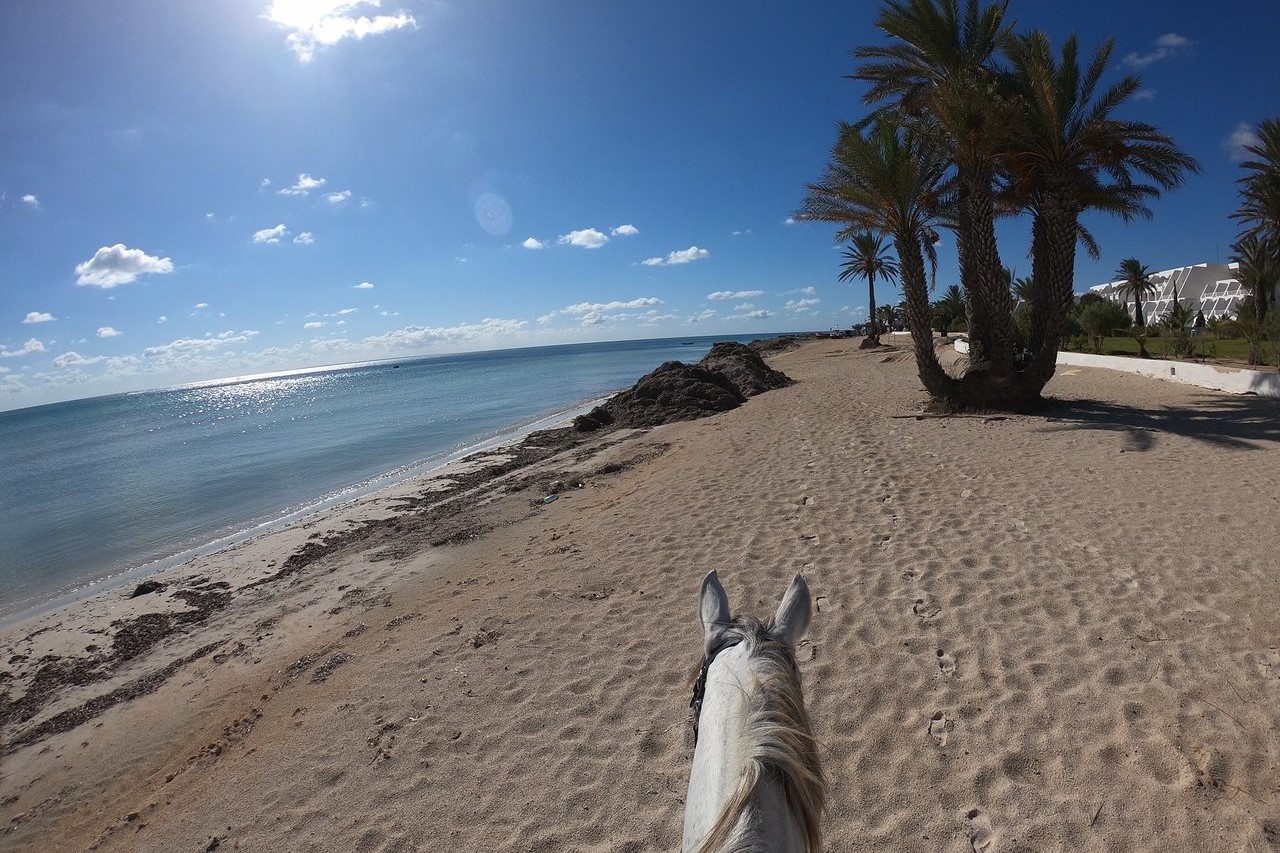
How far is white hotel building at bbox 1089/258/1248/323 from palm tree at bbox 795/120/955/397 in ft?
116

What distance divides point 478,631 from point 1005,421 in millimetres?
10449

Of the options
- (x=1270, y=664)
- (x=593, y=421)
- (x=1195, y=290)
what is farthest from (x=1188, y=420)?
(x=1195, y=290)

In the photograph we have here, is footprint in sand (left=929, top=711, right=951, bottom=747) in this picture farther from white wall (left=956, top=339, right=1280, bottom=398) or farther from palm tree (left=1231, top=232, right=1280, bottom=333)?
palm tree (left=1231, top=232, right=1280, bottom=333)

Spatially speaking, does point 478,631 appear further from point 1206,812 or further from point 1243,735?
point 1243,735

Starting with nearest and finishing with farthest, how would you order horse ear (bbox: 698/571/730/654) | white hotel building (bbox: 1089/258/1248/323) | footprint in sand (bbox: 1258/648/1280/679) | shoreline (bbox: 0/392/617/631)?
horse ear (bbox: 698/571/730/654) → footprint in sand (bbox: 1258/648/1280/679) → shoreline (bbox: 0/392/617/631) → white hotel building (bbox: 1089/258/1248/323)

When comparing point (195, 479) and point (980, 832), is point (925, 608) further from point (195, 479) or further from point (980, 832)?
point (195, 479)

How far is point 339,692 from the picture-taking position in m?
4.63

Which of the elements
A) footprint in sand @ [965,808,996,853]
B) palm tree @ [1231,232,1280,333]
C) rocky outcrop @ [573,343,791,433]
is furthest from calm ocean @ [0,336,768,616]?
palm tree @ [1231,232,1280,333]

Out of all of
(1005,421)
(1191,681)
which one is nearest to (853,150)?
(1005,421)

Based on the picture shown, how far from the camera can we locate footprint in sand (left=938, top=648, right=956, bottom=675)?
3.84 meters

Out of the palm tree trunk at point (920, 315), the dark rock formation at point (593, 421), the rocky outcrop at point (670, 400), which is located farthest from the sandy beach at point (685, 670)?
the dark rock formation at point (593, 421)

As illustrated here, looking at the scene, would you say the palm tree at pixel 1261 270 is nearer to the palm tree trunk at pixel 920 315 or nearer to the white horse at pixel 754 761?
the palm tree trunk at pixel 920 315

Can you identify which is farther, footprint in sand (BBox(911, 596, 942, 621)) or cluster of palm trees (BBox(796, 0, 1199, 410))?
cluster of palm trees (BBox(796, 0, 1199, 410))

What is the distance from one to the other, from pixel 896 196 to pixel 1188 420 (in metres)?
6.80
